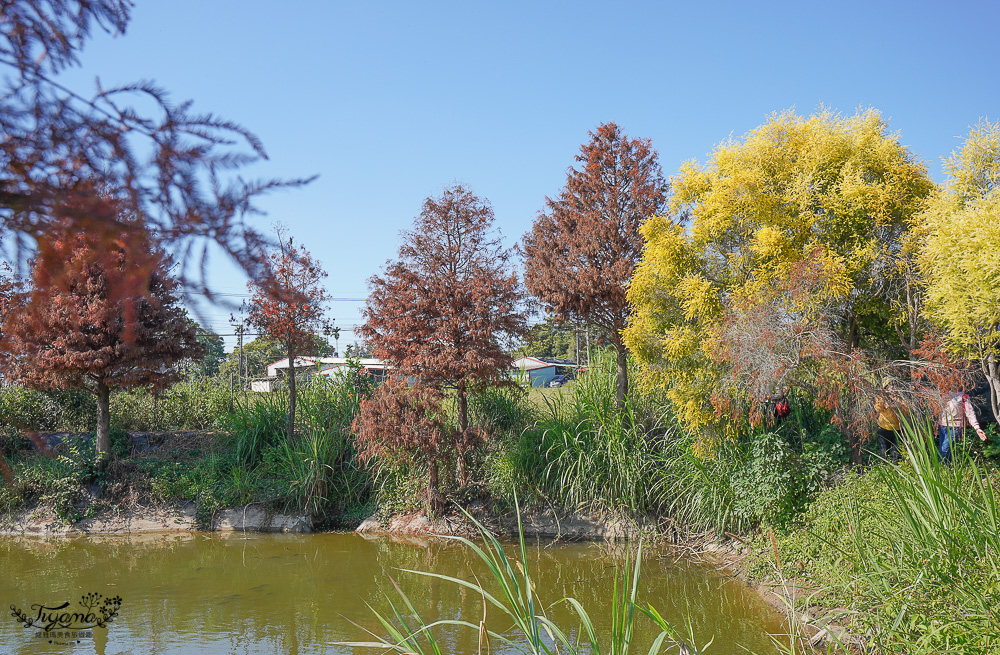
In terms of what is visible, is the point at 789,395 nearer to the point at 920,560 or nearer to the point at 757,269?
the point at 757,269

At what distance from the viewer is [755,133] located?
8.91 metres

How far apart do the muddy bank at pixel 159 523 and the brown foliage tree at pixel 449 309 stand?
3.05 meters

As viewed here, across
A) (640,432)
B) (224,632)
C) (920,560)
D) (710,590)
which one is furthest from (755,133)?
(224,632)

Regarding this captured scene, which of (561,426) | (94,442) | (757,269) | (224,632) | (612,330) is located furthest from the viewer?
(94,442)

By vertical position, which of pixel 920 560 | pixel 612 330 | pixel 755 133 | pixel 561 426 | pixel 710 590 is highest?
pixel 755 133

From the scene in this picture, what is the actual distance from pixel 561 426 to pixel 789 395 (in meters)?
3.19

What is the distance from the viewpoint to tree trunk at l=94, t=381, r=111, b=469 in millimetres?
11508

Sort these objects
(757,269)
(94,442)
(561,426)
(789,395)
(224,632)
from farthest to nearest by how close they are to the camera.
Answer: (94,442)
(561,426)
(789,395)
(757,269)
(224,632)

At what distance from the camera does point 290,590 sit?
7492mm

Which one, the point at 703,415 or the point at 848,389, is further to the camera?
the point at 703,415

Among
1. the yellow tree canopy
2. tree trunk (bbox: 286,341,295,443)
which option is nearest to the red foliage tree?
tree trunk (bbox: 286,341,295,443)

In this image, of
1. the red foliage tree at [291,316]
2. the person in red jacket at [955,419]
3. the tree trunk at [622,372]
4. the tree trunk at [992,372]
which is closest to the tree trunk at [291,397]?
the red foliage tree at [291,316]

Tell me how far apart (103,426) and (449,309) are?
6.74 m

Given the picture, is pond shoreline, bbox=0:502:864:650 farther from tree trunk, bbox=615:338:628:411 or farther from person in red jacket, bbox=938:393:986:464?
person in red jacket, bbox=938:393:986:464
